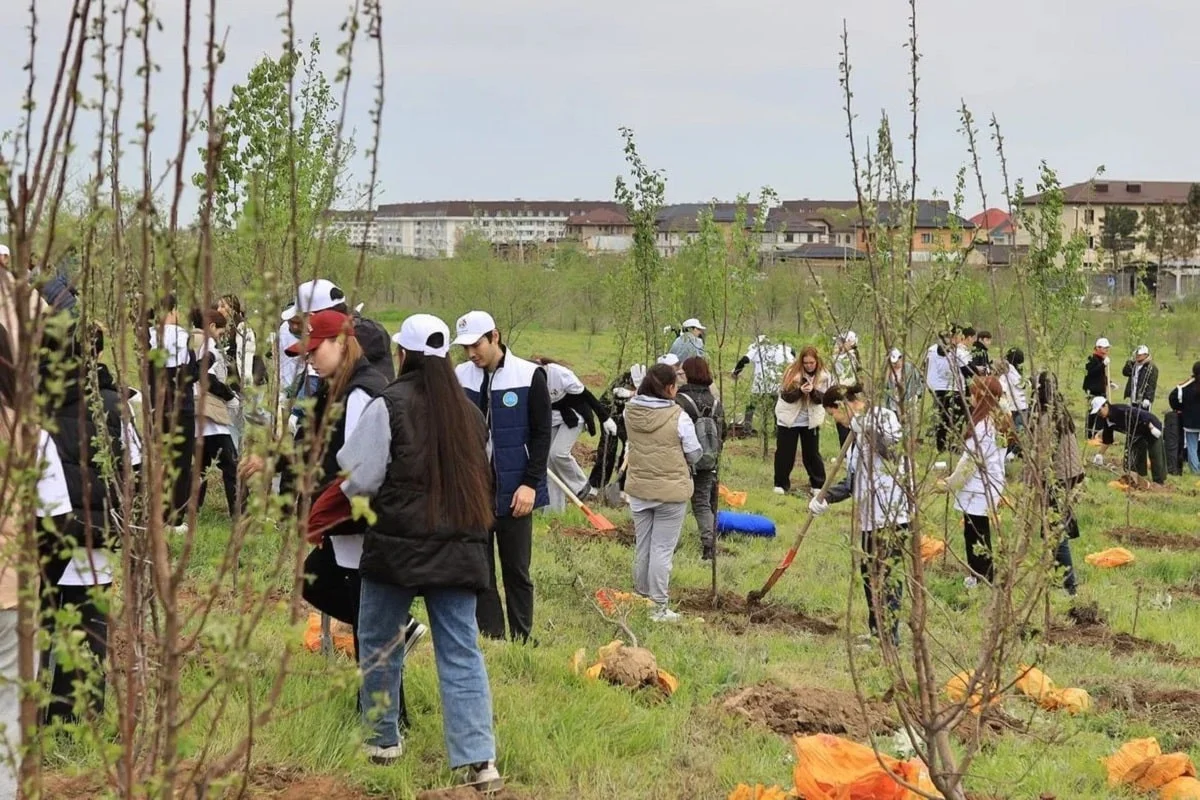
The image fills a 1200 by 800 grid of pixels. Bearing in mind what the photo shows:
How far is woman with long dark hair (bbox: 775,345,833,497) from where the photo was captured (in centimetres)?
1329

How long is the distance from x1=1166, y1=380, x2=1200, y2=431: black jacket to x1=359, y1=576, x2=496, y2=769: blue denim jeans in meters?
15.0

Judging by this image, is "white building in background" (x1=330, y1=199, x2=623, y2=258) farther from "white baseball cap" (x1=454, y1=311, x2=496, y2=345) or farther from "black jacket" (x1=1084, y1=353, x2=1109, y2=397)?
"white baseball cap" (x1=454, y1=311, x2=496, y2=345)

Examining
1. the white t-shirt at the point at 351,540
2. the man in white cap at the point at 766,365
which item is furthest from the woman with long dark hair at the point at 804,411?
the white t-shirt at the point at 351,540

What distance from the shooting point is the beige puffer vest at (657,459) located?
26.6ft

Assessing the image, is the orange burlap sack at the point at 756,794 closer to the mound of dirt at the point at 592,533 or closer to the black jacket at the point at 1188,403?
the mound of dirt at the point at 592,533

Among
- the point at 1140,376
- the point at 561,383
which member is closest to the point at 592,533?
the point at 561,383

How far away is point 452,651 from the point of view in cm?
457

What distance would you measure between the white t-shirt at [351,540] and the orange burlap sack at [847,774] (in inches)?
72.2

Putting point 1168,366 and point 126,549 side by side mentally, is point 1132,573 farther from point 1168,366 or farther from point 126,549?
point 1168,366

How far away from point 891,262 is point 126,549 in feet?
7.97

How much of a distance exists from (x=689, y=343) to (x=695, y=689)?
8.29 metres

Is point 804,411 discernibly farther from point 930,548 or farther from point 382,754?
point 382,754

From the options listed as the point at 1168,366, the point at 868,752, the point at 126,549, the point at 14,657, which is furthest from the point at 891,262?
the point at 1168,366

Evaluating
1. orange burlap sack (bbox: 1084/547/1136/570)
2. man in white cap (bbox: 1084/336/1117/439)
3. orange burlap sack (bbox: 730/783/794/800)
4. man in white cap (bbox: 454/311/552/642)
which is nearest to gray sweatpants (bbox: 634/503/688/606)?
man in white cap (bbox: 454/311/552/642)
